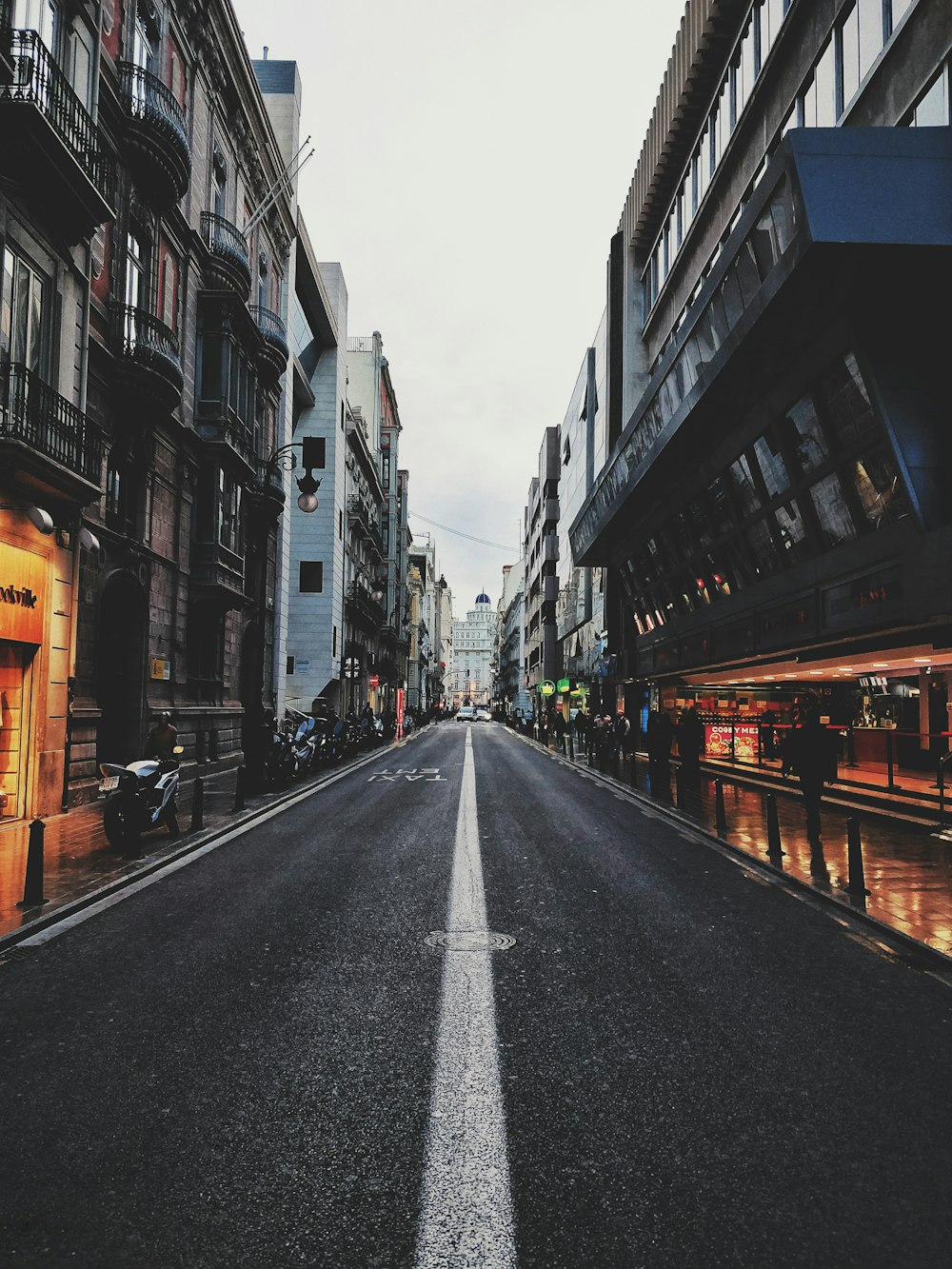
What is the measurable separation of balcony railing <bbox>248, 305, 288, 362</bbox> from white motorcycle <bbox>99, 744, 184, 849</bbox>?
20.8 meters

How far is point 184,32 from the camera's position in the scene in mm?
21891

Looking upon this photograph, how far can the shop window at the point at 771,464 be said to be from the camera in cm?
1873

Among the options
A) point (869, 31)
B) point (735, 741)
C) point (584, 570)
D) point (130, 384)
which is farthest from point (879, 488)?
point (584, 570)

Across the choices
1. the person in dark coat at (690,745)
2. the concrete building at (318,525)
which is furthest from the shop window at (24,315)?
the concrete building at (318,525)

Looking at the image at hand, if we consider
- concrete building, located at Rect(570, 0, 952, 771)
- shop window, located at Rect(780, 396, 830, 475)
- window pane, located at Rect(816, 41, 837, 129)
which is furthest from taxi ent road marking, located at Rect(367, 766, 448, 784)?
window pane, located at Rect(816, 41, 837, 129)

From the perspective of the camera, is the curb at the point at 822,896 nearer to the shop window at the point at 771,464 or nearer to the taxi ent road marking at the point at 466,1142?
the taxi ent road marking at the point at 466,1142

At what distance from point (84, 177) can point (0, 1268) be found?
15.1m

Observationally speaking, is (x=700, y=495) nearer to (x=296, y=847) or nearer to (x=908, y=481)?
(x=908, y=481)

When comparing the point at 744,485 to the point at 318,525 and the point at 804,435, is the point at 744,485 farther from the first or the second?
the point at 318,525

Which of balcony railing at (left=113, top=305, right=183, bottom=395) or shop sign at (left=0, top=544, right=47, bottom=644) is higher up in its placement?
balcony railing at (left=113, top=305, right=183, bottom=395)

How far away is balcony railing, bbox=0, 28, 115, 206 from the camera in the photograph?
12.5 m

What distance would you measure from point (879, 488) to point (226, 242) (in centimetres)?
1928

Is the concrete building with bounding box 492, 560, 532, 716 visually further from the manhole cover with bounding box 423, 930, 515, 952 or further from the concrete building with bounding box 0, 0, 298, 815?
the manhole cover with bounding box 423, 930, 515, 952

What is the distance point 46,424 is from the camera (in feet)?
44.1
